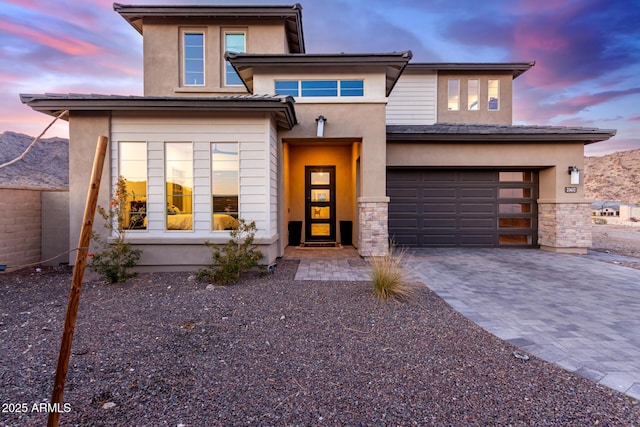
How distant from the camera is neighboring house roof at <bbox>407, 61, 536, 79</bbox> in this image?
12.0 metres

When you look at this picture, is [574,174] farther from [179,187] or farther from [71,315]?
[71,315]

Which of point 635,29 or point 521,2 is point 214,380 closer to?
point 521,2

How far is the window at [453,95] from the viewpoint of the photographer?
1258 centimetres

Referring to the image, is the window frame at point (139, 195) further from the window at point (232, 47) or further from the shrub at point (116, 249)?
the window at point (232, 47)

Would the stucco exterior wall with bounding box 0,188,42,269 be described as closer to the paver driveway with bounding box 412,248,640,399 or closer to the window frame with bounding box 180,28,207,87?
the window frame with bounding box 180,28,207,87

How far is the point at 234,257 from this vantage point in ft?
18.5

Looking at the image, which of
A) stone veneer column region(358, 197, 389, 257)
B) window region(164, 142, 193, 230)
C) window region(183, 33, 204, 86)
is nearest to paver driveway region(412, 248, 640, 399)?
stone veneer column region(358, 197, 389, 257)

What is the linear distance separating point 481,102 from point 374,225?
30.1ft

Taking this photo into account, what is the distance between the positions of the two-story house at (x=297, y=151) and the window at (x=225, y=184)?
0.08ft

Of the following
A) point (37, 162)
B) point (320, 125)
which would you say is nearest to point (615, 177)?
point (320, 125)

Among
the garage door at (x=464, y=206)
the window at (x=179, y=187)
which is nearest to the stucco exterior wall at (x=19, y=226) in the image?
the window at (x=179, y=187)

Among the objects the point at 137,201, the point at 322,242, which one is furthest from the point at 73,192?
the point at 322,242

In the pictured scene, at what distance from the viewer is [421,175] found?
9.59m

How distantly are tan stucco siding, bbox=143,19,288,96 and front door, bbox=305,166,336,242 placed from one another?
3856 millimetres
